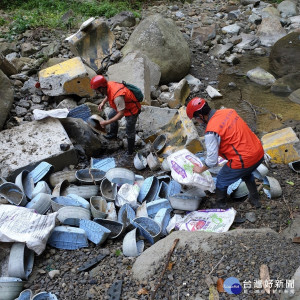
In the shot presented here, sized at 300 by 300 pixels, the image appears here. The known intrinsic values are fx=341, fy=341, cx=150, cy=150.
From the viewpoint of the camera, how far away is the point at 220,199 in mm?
4207

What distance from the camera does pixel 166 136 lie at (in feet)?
18.3

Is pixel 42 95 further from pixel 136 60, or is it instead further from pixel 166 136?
pixel 166 136

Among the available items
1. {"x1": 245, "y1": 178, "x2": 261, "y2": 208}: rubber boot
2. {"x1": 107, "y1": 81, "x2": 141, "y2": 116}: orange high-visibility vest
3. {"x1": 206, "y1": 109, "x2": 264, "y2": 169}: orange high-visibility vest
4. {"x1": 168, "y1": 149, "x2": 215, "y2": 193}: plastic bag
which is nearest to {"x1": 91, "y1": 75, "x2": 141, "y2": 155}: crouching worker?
{"x1": 107, "y1": 81, "x2": 141, "y2": 116}: orange high-visibility vest

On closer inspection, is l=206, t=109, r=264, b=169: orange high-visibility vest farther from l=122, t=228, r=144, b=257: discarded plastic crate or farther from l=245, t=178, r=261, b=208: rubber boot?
l=122, t=228, r=144, b=257: discarded plastic crate

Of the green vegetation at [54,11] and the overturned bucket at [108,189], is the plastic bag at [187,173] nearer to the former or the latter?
the overturned bucket at [108,189]

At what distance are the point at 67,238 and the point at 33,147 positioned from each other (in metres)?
1.75

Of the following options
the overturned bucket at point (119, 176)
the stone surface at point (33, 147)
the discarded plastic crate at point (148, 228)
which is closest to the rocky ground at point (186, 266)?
the discarded plastic crate at point (148, 228)

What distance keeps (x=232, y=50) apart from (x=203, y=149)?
6.18m

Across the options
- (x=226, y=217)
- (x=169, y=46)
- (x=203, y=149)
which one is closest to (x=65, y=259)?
(x=226, y=217)

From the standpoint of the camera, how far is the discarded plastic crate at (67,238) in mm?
3764

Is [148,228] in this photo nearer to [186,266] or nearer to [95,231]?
[95,231]

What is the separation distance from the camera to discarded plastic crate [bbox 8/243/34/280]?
332 cm

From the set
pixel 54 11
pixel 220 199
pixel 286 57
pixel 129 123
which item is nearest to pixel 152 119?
pixel 129 123

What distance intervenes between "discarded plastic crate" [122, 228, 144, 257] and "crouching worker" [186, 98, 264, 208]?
1.05m
